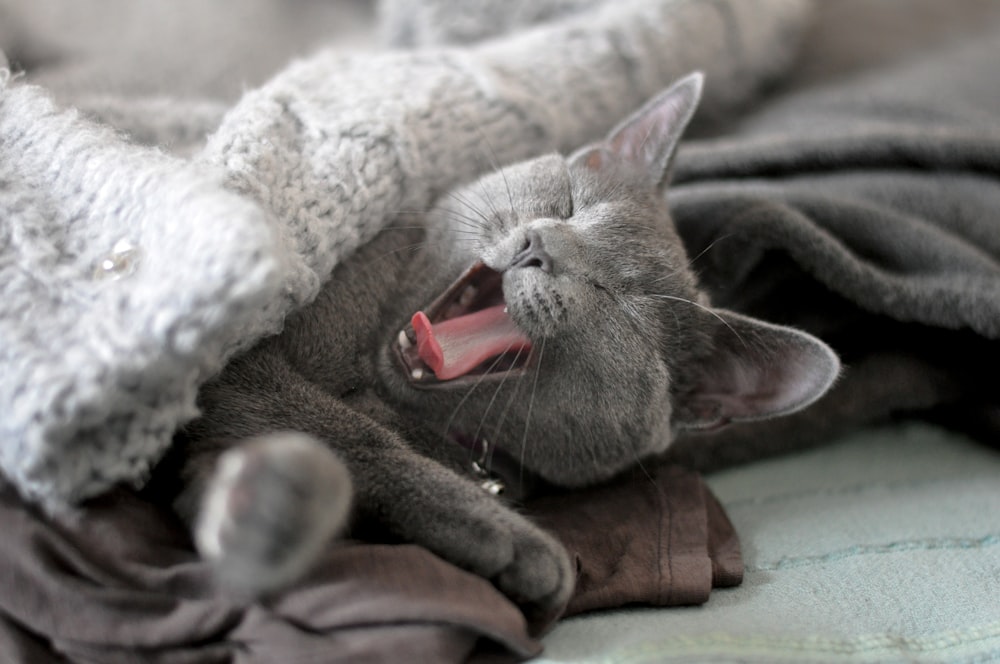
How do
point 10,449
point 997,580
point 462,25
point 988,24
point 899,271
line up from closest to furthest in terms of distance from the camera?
1. point 10,449
2. point 997,580
3. point 899,271
4. point 462,25
5. point 988,24

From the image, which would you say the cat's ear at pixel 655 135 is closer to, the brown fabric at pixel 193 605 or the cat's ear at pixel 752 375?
the cat's ear at pixel 752 375

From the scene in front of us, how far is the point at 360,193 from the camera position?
0.95m

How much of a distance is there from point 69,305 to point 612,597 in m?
0.61

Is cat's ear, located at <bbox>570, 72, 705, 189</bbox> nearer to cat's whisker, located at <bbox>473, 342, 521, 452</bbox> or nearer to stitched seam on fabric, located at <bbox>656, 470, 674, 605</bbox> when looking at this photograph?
cat's whisker, located at <bbox>473, 342, 521, 452</bbox>

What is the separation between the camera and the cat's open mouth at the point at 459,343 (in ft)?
2.93

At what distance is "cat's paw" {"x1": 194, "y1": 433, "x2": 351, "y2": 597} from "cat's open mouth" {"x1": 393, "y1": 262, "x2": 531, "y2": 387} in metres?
0.27

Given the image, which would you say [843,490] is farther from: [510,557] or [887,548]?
[510,557]

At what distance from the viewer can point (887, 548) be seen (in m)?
0.95

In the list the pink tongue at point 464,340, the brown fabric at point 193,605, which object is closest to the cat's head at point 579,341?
the pink tongue at point 464,340

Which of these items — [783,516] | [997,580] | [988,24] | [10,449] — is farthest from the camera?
[988,24]

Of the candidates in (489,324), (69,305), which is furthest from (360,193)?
(69,305)

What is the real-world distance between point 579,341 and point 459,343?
0.14 meters

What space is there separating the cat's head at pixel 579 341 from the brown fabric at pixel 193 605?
0.75 feet

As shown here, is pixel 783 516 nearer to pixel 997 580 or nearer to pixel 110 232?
pixel 997 580
